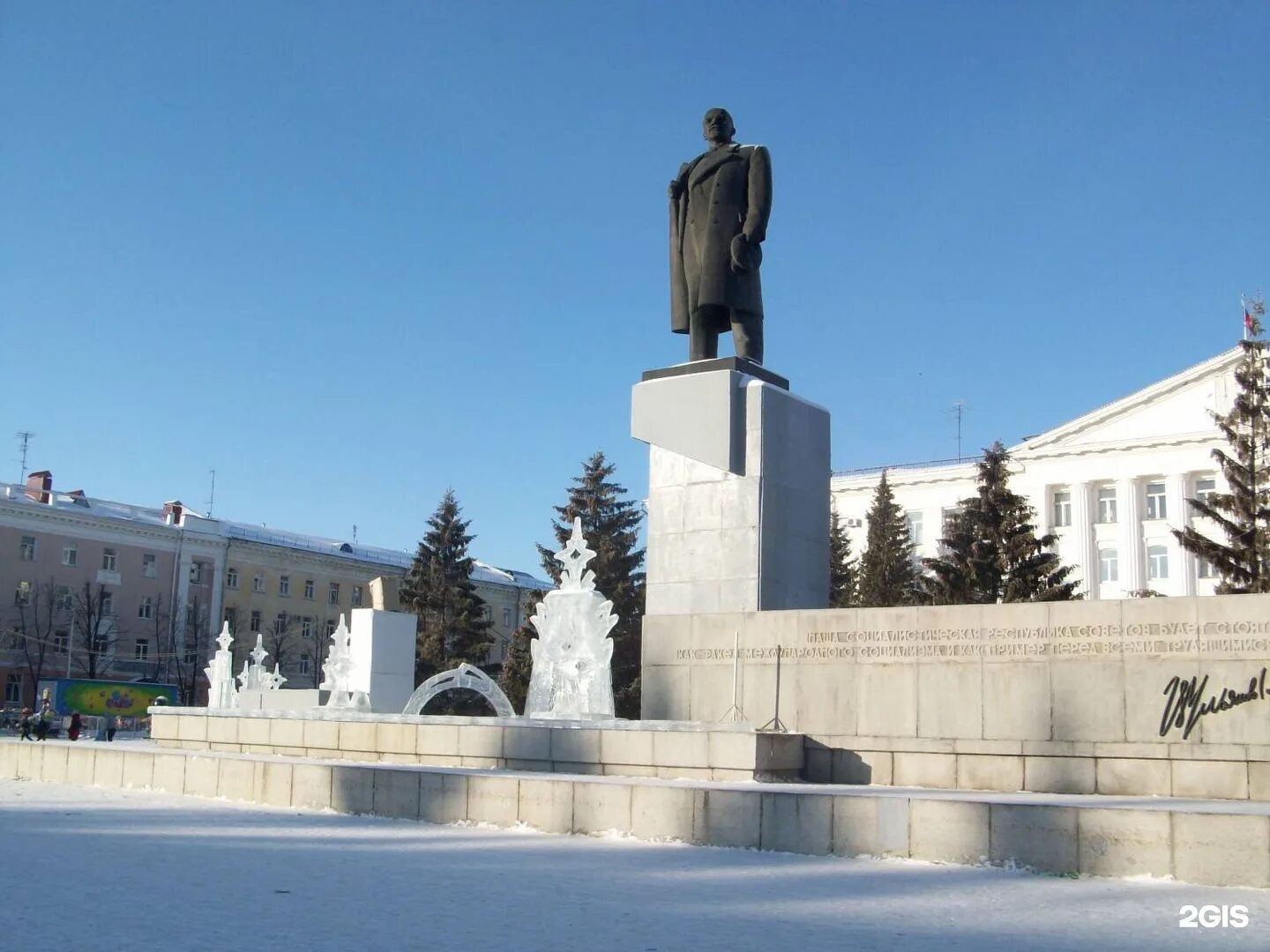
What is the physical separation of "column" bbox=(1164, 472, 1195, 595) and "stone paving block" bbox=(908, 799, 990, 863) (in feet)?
169

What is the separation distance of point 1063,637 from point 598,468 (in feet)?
112

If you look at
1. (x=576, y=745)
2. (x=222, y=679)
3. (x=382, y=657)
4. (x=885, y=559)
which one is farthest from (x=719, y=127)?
(x=885, y=559)

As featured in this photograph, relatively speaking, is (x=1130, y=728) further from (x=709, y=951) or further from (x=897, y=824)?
(x=709, y=951)

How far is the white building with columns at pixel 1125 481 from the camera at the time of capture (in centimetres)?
5894

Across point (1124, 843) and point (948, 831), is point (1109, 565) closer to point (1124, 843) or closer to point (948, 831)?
point (948, 831)

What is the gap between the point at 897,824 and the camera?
8719mm

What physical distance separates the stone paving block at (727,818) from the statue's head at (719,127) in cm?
816

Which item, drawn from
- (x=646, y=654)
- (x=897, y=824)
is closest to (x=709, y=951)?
(x=897, y=824)

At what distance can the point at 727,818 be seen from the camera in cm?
939

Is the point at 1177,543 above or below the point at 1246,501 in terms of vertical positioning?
above

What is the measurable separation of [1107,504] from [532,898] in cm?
6019

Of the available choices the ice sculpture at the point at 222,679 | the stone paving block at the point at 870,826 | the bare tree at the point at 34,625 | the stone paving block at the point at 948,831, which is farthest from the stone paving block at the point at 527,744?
the bare tree at the point at 34,625

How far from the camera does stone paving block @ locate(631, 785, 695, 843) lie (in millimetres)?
9609
